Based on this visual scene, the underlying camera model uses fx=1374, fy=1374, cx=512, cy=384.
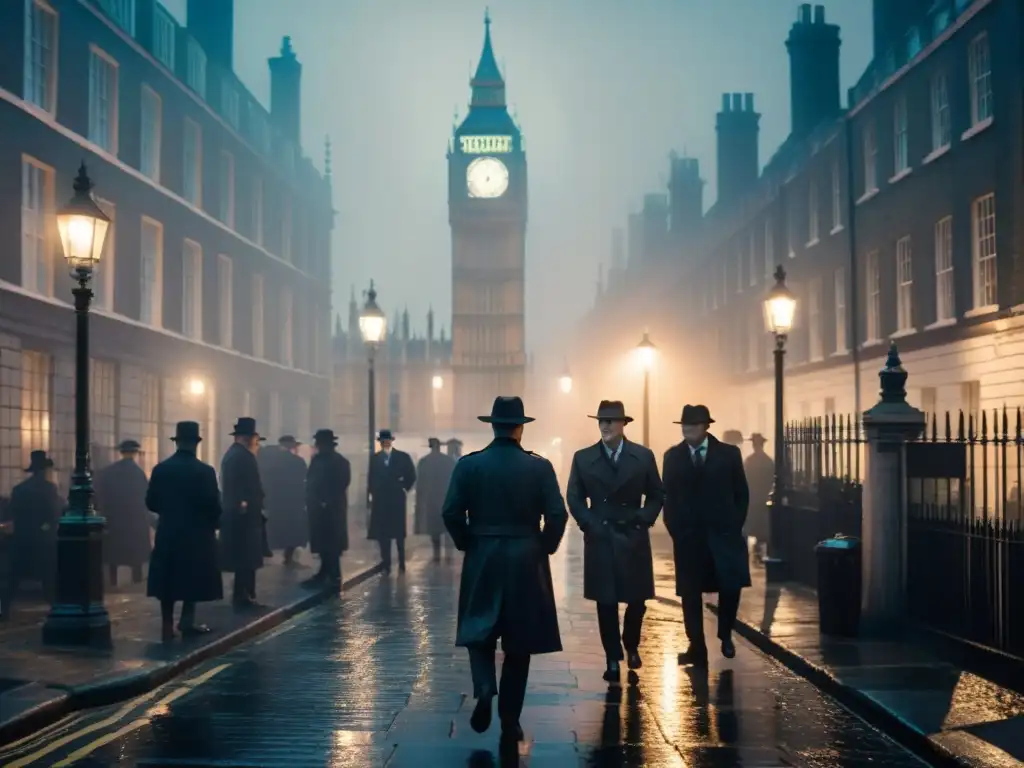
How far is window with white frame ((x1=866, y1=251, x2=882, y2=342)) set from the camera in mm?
31094

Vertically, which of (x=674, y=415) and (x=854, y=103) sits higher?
(x=854, y=103)

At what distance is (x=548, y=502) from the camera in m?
7.69

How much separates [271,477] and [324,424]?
27.7 m

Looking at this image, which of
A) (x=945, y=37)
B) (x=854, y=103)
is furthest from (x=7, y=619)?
(x=854, y=103)

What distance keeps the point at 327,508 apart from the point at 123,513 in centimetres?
254

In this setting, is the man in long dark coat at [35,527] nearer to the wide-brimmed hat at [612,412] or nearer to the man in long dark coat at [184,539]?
the man in long dark coat at [184,539]

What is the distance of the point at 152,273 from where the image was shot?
29.3 m

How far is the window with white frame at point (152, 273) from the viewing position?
28828mm

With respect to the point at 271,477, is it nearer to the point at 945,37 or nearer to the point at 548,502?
the point at 548,502

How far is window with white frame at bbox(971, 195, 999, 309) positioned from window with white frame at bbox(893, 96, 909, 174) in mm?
3818

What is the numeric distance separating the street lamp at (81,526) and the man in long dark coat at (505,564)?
5.18 metres

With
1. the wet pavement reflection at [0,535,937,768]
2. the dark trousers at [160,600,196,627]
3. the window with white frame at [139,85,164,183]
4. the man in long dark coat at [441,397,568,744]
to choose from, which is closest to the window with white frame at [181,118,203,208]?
the window with white frame at [139,85,164,183]

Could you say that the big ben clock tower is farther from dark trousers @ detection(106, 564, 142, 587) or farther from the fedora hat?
the fedora hat

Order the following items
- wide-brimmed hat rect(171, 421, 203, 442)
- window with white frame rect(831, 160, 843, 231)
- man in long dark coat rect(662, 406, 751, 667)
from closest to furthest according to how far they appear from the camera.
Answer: man in long dark coat rect(662, 406, 751, 667) → wide-brimmed hat rect(171, 421, 203, 442) → window with white frame rect(831, 160, 843, 231)
